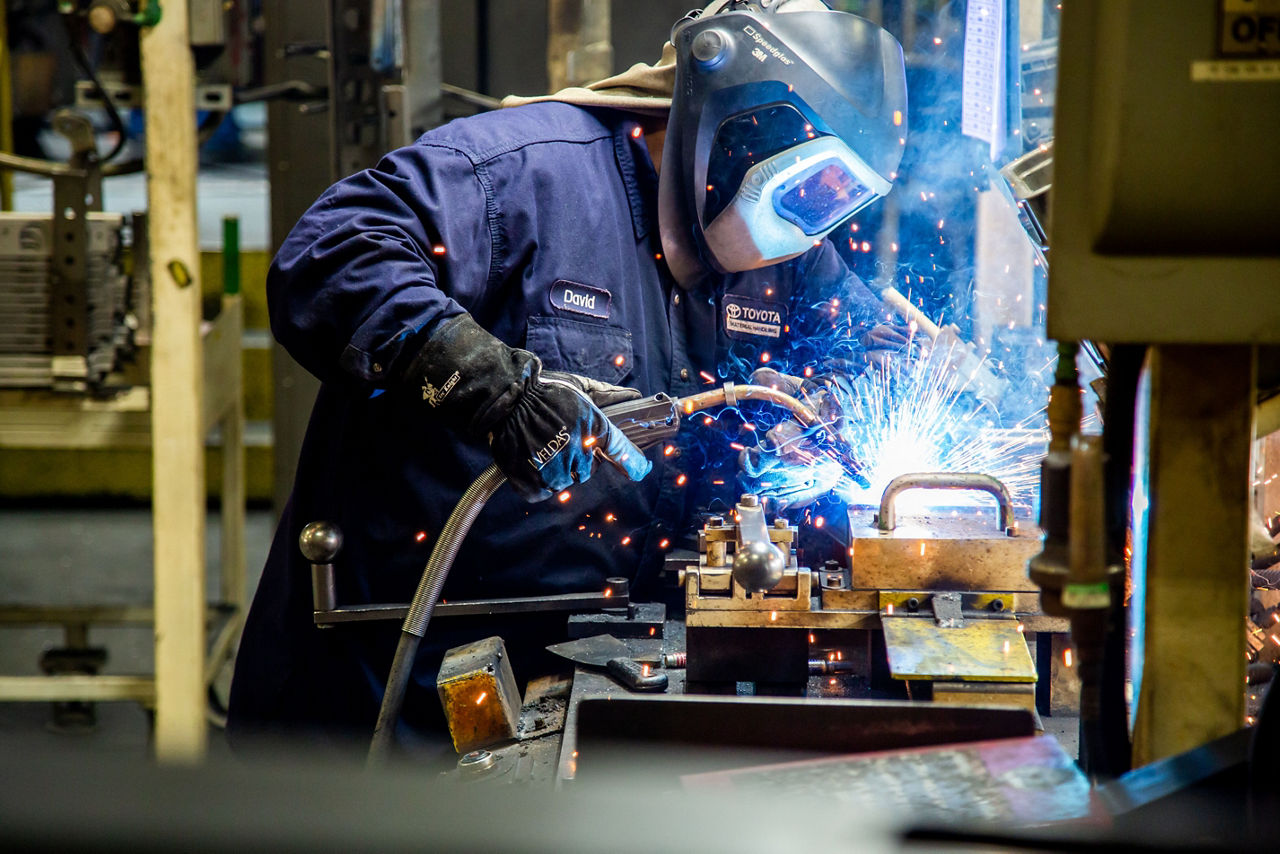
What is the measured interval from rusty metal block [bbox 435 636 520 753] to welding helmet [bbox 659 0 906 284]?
1.05 m

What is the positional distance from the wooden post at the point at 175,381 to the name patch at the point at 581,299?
1.09 meters

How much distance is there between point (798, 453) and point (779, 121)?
60 cm

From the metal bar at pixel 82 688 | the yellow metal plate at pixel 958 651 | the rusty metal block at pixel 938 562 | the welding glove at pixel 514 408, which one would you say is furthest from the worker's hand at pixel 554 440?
the metal bar at pixel 82 688

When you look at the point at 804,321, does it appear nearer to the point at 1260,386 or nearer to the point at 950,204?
the point at 950,204

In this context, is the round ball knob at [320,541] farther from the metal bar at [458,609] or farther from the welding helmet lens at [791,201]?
the welding helmet lens at [791,201]

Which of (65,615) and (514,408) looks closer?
(514,408)

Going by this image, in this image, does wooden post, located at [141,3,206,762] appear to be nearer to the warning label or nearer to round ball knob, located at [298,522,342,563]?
round ball knob, located at [298,522,342,563]

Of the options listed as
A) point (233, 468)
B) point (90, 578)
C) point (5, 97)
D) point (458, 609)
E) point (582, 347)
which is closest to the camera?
point (458, 609)

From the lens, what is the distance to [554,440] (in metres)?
1.82

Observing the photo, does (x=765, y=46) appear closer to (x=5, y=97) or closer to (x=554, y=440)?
(x=554, y=440)

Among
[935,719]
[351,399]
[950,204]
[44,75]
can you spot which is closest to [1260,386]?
[935,719]

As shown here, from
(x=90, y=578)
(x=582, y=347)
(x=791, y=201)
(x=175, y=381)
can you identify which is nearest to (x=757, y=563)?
(x=582, y=347)

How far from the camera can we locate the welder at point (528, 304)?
1.89 meters

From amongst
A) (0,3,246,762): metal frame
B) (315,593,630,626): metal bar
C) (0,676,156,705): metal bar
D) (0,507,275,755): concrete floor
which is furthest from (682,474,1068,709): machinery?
(0,507,275,755): concrete floor
